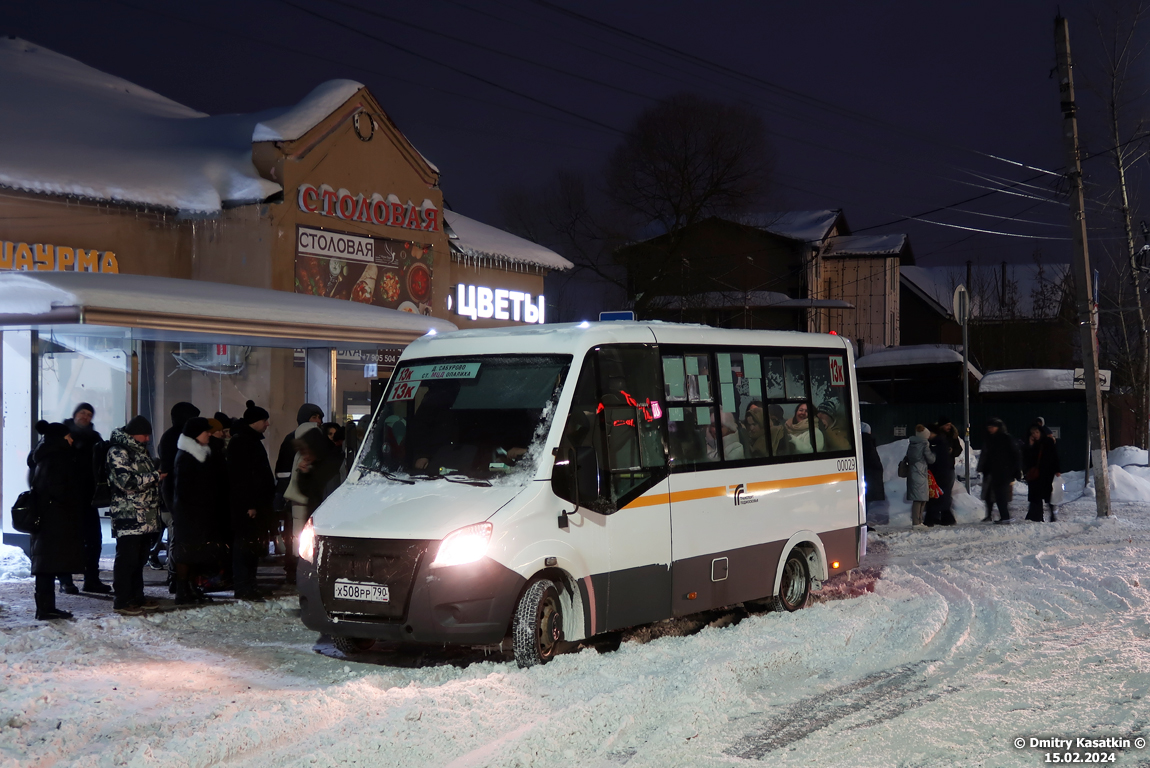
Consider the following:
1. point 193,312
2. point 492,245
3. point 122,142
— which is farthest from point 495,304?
point 193,312

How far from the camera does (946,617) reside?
958 cm

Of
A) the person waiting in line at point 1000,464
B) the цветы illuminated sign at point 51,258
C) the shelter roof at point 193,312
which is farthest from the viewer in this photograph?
the person waiting in line at point 1000,464

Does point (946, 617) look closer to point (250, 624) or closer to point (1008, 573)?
point (1008, 573)

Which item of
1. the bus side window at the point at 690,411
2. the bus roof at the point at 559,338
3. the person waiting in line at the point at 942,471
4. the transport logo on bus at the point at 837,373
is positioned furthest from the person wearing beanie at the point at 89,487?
the person waiting in line at the point at 942,471

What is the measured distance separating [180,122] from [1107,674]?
23.4 m

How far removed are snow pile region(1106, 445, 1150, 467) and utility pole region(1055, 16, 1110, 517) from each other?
10.2 metres

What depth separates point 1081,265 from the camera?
20266 mm

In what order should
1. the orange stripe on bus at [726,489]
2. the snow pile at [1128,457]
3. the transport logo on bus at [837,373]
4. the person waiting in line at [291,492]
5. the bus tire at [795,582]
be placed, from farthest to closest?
the snow pile at [1128,457] < the person waiting in line at [291,492] < the transport logo on bus at [837,373] < the bus tire at [795,582] < the orange stripe on bus at [726,489]

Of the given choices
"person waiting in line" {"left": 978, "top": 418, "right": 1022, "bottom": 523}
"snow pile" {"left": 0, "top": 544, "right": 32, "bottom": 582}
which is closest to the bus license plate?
"snow pile" {"left": 0, "top": 544, "right": 32, "bottom": 582}

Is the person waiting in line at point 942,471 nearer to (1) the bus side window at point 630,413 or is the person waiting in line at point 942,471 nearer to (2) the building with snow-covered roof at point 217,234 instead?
(2) the building with snow-covered roof at point 217,234

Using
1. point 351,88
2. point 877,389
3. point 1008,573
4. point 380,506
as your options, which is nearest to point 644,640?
point 380,506

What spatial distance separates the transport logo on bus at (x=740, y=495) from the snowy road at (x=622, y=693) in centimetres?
101

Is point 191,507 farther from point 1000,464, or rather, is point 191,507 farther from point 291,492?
point 1000,464

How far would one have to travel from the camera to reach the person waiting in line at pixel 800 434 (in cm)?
1016
